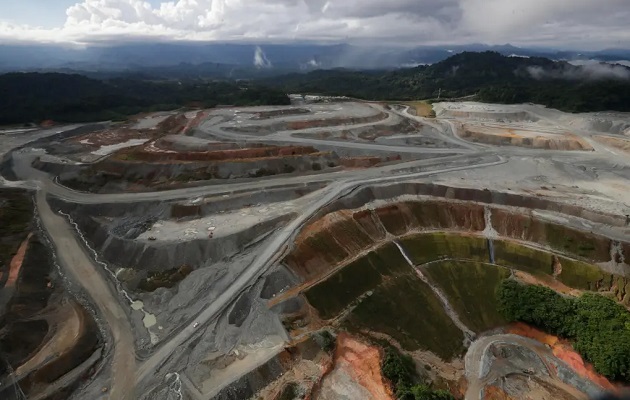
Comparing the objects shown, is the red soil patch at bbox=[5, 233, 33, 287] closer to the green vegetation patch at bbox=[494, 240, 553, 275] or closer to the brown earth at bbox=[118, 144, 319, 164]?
the brown earth at bbox=[118, 144, 319, 164]

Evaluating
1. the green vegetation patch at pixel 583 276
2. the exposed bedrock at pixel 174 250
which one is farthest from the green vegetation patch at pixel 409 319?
the green vegetation patch at pixel 583 276

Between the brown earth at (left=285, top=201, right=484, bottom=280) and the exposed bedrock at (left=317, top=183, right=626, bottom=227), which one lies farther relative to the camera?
the exposed bedrock at (left=317, top=183, right=626, bottom=227)

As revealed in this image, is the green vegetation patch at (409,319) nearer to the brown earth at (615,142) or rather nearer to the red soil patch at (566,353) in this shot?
the red soil patch at (566,353)

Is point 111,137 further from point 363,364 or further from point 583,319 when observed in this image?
point 583,319

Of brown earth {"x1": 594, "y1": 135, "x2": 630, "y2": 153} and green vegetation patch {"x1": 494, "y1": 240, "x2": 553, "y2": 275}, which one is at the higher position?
brown earth {"x1": 594, "y1": 135, "x2": 630, "y2": 153}

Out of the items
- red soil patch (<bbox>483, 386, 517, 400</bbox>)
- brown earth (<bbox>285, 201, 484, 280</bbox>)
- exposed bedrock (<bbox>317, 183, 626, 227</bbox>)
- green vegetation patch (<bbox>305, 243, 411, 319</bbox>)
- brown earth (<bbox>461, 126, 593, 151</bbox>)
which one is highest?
brown earth (<bbox>461, 126, 593, 151</bbox>)

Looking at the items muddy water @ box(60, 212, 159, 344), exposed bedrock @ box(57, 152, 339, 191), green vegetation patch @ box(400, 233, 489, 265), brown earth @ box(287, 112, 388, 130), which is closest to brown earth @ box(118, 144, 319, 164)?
exposed bedrock @ box(57, 152, 339, 191)

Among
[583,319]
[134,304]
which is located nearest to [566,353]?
[583,319]
